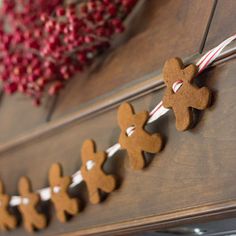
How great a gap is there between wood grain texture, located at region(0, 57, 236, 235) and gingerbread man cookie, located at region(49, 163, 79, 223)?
0.07 ft

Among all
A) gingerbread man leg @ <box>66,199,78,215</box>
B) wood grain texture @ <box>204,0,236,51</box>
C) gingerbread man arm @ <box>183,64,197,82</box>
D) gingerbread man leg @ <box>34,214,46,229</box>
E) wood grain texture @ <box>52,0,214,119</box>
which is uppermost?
wood grain texture @ <box>52,0,214,119</box>

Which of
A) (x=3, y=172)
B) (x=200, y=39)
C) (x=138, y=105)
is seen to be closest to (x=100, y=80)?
(x=138, y=105)

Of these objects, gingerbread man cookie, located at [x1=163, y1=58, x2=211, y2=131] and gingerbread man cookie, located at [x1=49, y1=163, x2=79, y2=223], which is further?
gingerbread man cookie, located at [x1=49, y1=163, x2=79, y2=223]

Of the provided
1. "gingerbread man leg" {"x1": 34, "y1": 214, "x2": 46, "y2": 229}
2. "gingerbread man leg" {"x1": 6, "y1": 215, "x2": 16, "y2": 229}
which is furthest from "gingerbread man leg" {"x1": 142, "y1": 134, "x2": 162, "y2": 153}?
"gingerbread man leg" {"x1": 6, "y1": 215, "x2": 16, "y2": 229}

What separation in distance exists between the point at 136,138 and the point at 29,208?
40 centimetres

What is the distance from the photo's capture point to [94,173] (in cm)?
104

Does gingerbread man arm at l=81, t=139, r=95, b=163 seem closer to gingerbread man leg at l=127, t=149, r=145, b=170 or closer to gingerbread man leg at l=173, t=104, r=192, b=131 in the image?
gingerbread man leg at l=127, t=149, r=145, b=170

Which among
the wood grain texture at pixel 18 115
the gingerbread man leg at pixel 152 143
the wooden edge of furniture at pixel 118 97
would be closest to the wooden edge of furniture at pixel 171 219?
the gingerbread man leg at pixel 152 143

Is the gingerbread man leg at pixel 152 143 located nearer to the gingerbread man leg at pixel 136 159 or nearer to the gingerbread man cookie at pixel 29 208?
the gingerbread man leg at pixel 136 159

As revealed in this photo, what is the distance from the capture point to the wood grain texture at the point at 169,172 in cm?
81

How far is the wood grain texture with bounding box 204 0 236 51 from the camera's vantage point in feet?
2.88

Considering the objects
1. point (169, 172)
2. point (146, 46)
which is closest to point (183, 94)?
point (169, 172)

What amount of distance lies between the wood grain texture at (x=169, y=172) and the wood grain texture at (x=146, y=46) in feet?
0.24

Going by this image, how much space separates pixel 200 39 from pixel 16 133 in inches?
25.1
